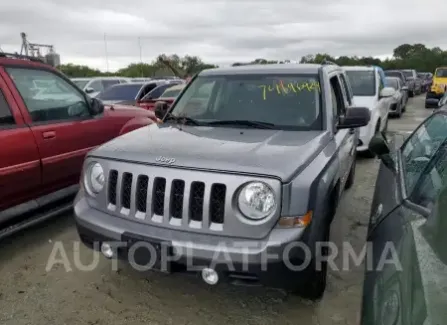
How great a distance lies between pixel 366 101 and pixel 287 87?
4.67 meters

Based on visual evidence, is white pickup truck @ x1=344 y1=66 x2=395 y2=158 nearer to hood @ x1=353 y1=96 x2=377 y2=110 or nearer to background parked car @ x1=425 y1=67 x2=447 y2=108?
hood @ x1=353 y1=96 x2=377 y2=110

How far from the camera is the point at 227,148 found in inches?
111

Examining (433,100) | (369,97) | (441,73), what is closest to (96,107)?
(369,97)

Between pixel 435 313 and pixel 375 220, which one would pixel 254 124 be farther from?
pixel 435 313

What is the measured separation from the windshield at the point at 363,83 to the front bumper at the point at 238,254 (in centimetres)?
672

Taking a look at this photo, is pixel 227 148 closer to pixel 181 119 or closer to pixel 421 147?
pixel 181 119

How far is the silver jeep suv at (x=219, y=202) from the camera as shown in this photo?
2434mm

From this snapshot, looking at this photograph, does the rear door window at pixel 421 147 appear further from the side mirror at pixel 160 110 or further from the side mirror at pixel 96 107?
the side mirror at pixel 96 107

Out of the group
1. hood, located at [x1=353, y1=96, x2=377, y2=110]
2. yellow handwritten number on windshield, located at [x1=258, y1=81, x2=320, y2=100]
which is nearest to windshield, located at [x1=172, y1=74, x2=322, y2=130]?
yellow handwritten number on windshield, located at [x1=258, y1=81, x2=320, y2=100]

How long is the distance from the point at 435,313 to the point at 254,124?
8.09 ft

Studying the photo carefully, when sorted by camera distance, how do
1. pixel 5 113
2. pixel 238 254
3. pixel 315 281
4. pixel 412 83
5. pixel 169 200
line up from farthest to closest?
pixel 412 83, pixel 5 113, pixel 315 281, pixel 169 200, pixel 238 254

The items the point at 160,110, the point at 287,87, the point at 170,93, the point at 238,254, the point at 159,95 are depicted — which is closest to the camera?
the point at 238,254

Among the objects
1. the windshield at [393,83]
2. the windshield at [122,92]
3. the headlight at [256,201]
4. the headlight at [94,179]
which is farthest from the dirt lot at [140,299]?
the windshield at [393,83]

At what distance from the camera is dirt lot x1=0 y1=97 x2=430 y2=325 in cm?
290
